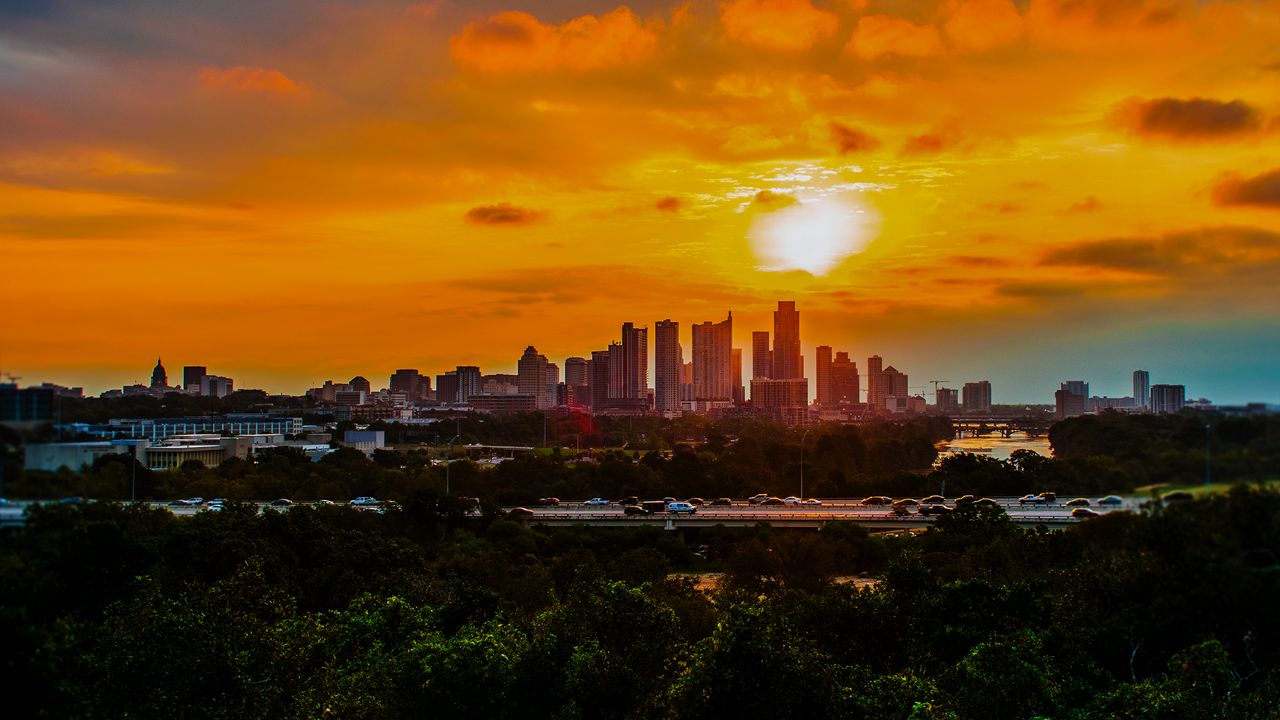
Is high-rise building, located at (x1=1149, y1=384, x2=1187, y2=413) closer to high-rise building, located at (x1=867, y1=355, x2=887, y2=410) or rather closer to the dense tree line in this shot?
the dense tree line

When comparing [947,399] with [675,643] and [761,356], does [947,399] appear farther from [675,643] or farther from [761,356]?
[675,643]

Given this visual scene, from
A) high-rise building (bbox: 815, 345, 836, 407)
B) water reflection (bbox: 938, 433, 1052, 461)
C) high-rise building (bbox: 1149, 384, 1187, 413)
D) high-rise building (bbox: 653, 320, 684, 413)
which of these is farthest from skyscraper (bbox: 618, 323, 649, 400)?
high-rise building (bbox: 1149, 384, 1187, 413)

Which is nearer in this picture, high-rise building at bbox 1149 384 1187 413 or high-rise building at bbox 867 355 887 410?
high-rise building at bbox 1149 384 1187 413

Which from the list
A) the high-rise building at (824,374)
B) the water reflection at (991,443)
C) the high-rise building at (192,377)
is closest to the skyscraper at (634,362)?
the high-rise building at (824,374)

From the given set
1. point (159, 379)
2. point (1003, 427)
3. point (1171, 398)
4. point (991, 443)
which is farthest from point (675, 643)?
point (1003, 427)

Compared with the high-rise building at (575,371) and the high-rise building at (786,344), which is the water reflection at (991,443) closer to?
the high-rise building at (786,344)
